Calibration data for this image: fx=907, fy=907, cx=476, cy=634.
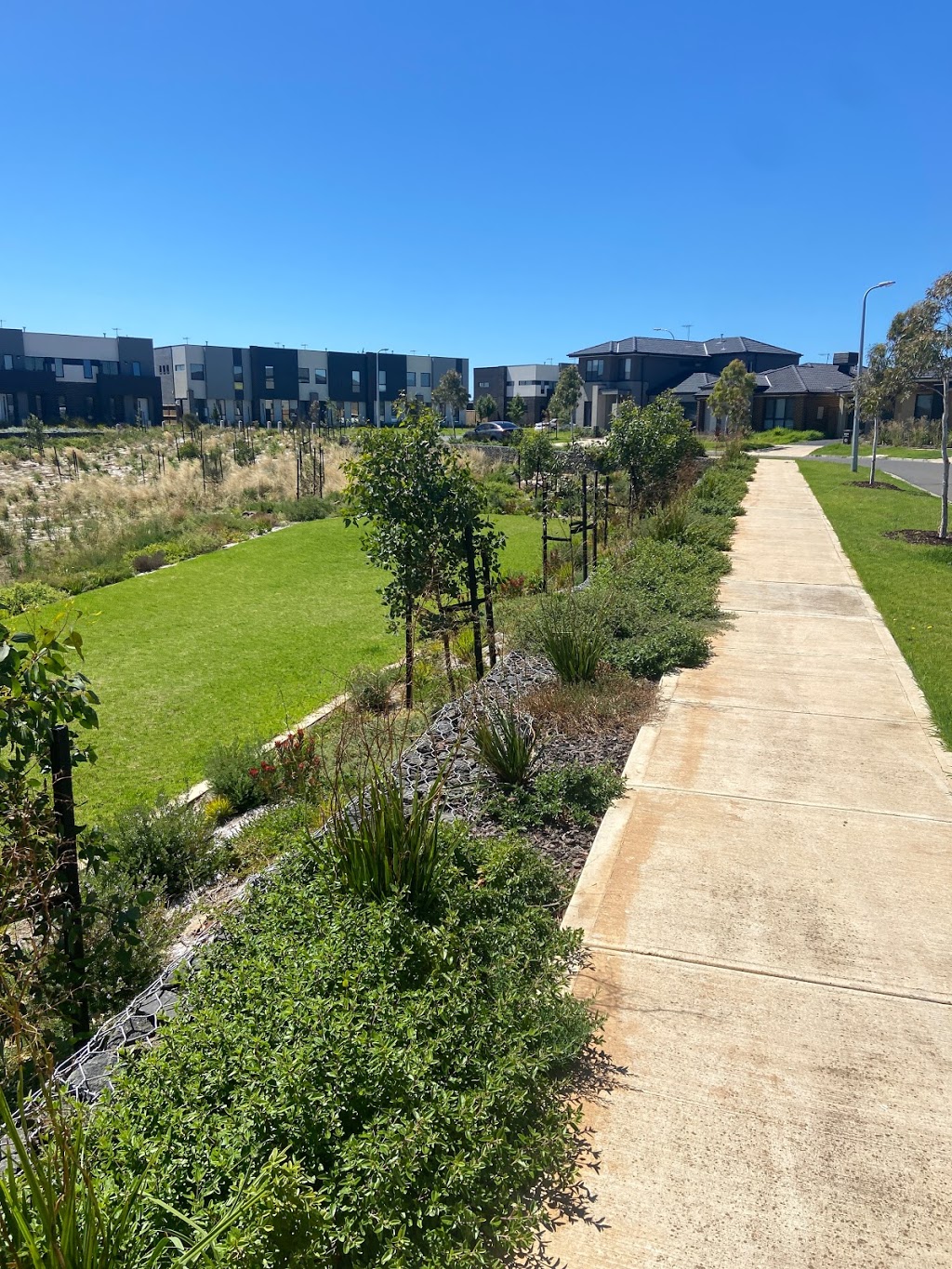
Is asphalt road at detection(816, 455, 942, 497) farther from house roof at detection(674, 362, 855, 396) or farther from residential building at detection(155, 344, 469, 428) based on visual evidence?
residential building at detection(155, 344, 469, 428)

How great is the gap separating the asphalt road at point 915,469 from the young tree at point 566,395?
29.9 metres

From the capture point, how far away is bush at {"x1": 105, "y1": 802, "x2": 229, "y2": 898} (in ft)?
17.8

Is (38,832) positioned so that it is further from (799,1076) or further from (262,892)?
(799,1076)

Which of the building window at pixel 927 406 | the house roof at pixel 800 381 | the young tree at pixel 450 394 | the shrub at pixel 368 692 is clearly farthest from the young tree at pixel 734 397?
the shrub at pixel 368 692

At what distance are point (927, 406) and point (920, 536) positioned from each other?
139ft

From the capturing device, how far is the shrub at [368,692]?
8.93 metres

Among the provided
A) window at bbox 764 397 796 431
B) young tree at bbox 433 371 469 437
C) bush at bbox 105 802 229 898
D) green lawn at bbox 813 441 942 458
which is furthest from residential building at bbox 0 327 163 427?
bush at bbox 105 802 229 898

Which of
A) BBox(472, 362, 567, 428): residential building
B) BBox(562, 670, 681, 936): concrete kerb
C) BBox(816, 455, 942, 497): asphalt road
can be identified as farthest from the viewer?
BBox(472, 362, 567, 428): residential building

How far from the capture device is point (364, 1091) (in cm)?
261

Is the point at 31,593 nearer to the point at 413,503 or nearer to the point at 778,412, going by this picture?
the point at 413,503

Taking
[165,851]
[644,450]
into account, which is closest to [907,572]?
[644,450]

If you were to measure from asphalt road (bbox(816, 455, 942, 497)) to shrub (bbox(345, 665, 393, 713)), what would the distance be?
2158 centimetres

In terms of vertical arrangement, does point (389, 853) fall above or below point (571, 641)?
below

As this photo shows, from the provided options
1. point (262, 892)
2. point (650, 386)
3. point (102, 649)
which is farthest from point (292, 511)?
point (650, 386)
